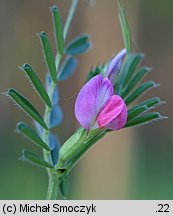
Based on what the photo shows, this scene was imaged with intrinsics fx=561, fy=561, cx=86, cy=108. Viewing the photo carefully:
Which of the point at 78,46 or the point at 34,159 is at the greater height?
the point at 78,46

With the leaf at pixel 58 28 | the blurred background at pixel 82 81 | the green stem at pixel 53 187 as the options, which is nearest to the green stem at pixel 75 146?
the green stem at pixel 53 187

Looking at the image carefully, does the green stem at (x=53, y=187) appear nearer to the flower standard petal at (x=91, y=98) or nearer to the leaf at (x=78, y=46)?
the flower standard petal at (x=91, y=98)

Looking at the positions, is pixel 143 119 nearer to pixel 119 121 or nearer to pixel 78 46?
pixel 119 121

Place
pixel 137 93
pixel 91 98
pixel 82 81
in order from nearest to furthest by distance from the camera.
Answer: pixel 91 98, pixel 137 93, pixel 82 81

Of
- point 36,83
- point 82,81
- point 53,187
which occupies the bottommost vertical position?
point 53,187

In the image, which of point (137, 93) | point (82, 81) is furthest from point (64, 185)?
point (82, 81)

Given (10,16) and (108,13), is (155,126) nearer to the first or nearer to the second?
(108,13)
